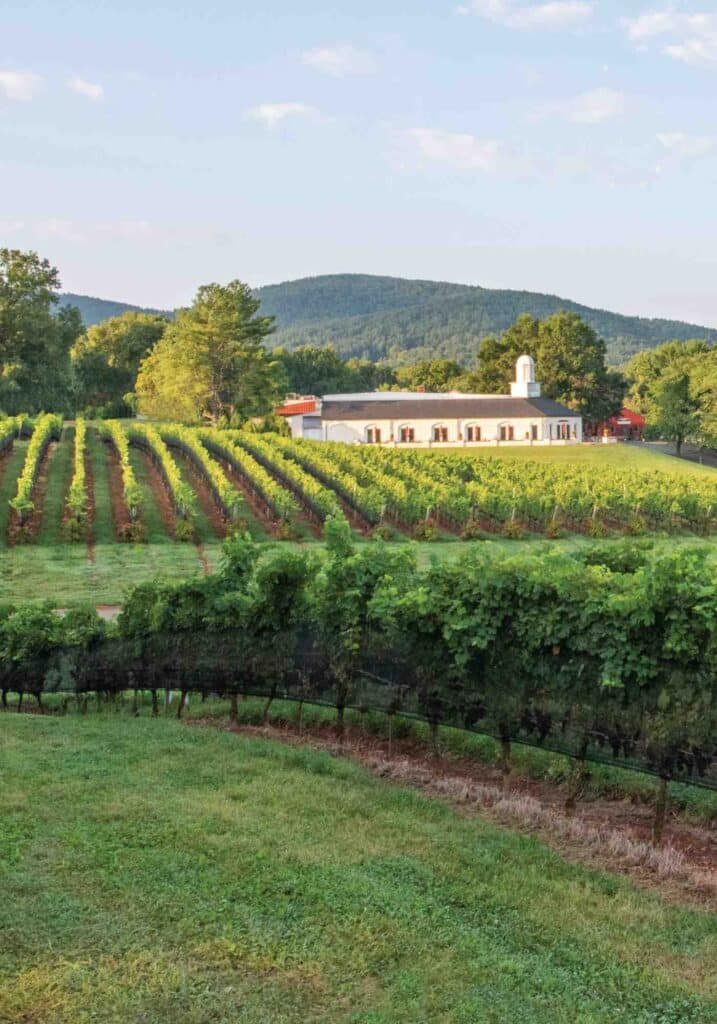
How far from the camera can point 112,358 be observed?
87125 millimetres

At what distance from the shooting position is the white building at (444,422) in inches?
2694

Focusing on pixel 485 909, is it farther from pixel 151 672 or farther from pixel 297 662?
pixel 151 672

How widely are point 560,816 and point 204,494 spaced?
31.5 metres

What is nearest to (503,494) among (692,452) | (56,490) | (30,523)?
(56,490)

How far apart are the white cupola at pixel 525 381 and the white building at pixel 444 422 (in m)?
5.69

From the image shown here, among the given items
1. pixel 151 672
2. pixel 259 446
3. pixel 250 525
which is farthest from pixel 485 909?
pixel 259 446

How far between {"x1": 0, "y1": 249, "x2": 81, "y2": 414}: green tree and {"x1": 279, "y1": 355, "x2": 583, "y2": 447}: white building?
16.8m

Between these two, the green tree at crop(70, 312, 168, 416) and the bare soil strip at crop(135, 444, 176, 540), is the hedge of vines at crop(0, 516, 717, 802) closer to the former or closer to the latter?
the bare soil strip at crop(135, 444, 176, 540)

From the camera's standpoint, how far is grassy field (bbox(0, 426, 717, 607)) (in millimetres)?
24391

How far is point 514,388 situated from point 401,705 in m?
68.9

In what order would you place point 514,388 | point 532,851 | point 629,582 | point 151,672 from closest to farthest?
point 532,851 → point 629,582 → point 151,672 → point 514,388

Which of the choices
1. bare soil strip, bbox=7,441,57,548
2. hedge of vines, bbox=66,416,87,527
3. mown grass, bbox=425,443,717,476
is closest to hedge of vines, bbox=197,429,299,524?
hedge of vines, bbox=66,416,87,527

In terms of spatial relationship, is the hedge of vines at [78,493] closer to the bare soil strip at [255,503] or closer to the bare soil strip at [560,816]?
the bare soil strip at [255,503]

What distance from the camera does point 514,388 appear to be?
76500 millimetres
